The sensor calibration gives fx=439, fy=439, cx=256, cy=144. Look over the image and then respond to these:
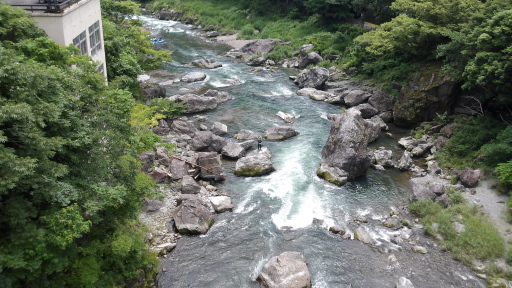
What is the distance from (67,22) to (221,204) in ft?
34.3

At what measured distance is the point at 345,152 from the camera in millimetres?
23844

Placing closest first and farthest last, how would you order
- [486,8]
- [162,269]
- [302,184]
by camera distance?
[162,269] < [302,184] < [486,8]

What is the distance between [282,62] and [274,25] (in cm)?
1348

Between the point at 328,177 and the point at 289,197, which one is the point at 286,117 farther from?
the point at 289,197

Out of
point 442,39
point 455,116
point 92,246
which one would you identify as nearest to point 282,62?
point 442,39

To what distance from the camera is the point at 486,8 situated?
25.7 metres

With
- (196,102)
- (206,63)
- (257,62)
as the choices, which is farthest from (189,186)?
(257,62)

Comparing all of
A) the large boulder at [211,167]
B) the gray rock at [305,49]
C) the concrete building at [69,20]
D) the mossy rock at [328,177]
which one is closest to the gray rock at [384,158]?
the mossy rock at [328,177]

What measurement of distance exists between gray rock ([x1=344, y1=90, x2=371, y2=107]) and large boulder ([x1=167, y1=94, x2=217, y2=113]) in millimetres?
10131

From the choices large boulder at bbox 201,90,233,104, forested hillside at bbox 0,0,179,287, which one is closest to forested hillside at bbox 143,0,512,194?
large boulder at bbox 201,90,233,104

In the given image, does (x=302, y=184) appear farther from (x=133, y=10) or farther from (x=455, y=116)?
(x=133, y=10)

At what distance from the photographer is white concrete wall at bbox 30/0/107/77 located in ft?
58.7

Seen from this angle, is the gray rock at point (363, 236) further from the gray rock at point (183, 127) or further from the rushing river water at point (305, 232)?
the gray rock at point (183, 127)

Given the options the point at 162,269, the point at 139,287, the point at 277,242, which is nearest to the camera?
the point at 139,287
